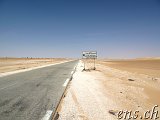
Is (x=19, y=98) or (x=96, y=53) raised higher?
(x=96, y=53)

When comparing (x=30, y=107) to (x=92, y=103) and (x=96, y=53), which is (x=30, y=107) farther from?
(x=96, y=53)

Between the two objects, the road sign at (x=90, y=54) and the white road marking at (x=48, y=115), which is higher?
the road sign at (x=90, y=54)

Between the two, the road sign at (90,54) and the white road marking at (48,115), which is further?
the road sign at (90,54)

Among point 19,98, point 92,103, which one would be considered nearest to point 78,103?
point 92,103

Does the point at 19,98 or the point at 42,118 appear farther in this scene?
Result: the point at 19,98

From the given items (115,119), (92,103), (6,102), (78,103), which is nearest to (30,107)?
(6,102)

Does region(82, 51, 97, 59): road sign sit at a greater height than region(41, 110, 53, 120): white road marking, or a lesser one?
greater

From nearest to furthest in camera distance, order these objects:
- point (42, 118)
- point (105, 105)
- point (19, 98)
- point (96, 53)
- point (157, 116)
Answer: point (42, 118) → point (157, 116) → point (105, 105) → point (19, 98) → point (96, 53)

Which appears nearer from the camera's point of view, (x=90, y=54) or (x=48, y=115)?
(x=48, y=115)

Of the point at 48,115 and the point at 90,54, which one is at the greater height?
the point at 90,54

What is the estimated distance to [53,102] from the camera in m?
8.34

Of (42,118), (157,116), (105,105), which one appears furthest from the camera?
(105,105)

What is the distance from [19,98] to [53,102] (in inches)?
69.4

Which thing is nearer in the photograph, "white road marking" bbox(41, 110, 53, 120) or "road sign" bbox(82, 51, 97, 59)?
"white road marking" bbox(41, 110, 53, 120)
